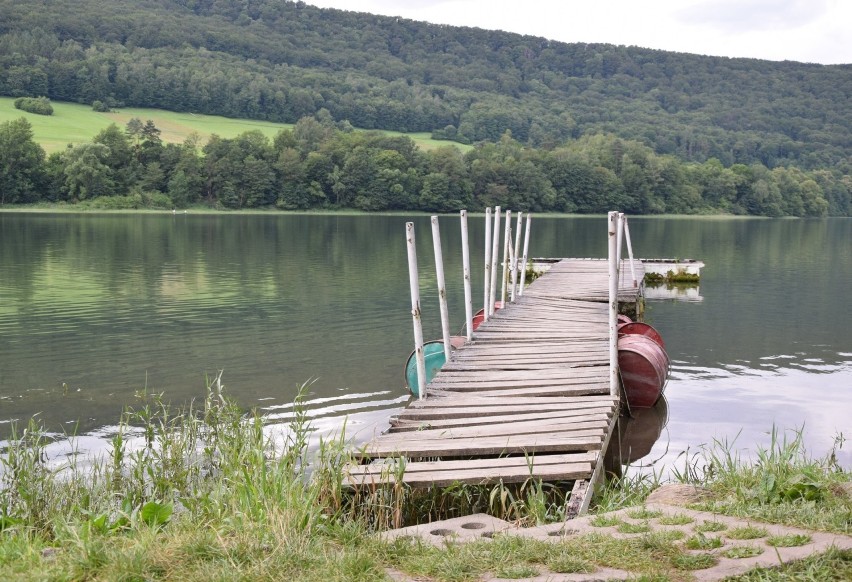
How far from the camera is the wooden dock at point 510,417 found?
25.5 feet

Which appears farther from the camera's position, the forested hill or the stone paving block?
the forested hill

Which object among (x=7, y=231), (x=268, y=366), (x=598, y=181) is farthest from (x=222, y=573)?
(x=598, y=181)

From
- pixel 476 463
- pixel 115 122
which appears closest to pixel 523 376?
pixel 476 463

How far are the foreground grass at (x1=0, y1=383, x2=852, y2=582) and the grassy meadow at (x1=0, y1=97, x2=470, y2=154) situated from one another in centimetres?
10830

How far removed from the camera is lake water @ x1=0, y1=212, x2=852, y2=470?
46.1ft

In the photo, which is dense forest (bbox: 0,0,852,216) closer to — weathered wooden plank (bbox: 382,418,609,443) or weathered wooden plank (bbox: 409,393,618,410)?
weathered wooden plank (bbox: 409,393,618,410)

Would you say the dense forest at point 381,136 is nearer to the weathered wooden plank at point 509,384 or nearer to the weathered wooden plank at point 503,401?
the weathered wooden plank at point 509,384

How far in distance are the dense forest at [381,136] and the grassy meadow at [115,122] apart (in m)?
3.83

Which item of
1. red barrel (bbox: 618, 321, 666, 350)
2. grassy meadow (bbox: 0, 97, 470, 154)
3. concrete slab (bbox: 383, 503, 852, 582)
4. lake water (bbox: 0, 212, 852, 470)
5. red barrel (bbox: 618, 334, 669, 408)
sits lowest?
lake water (bbox: 0, 212, 852, 470)

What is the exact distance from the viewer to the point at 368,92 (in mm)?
171250

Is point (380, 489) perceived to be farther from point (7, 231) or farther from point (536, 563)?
point (7, 231)

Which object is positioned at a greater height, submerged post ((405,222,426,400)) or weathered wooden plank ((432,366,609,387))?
submerged post ((405,222,426,400))

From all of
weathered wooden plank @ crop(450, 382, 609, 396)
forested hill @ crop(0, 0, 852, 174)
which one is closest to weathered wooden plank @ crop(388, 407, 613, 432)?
weathered wooden plank @ crop(450, 382, 609, 396)

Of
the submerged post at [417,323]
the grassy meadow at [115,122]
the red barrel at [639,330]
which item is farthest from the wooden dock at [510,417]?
the grassy meadow at [115,122]
